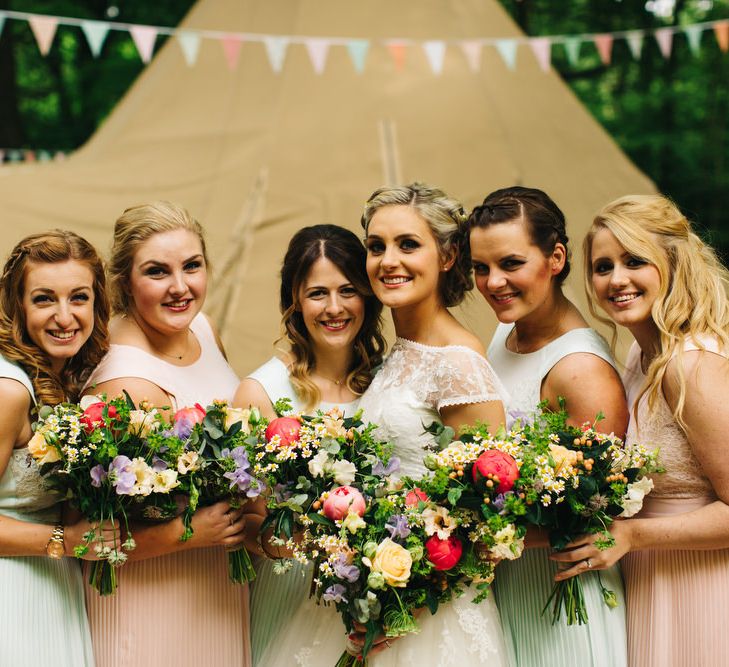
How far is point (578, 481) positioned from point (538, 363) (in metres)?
0.73

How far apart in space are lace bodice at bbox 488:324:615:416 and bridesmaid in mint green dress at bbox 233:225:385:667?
2.10 feet

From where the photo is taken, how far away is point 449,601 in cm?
291

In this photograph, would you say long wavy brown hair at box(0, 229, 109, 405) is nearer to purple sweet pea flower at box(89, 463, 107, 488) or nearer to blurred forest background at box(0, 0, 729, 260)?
purple sweet pea flower at box(89, 463, 107, 488)

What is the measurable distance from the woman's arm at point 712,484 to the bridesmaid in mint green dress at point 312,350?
1.14 m

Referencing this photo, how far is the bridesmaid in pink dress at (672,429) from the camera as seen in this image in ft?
9.59

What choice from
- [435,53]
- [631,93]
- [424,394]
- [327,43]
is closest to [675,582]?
[424,394]

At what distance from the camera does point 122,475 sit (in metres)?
2.70

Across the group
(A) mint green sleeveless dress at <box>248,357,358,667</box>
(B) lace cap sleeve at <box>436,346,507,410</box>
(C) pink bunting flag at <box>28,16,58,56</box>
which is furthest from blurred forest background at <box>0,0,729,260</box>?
(B) lace cap sleeve at <box>436,346,507,410</box>

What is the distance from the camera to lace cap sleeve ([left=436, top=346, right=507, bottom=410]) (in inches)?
121

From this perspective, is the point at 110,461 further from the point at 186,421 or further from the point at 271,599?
the point at 271,599

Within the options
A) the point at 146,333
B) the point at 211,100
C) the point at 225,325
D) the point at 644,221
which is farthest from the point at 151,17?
the point at 644,221

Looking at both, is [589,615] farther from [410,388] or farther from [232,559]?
[232,559]

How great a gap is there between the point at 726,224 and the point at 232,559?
13684 mm

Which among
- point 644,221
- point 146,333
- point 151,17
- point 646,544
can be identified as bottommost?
point 646,544
